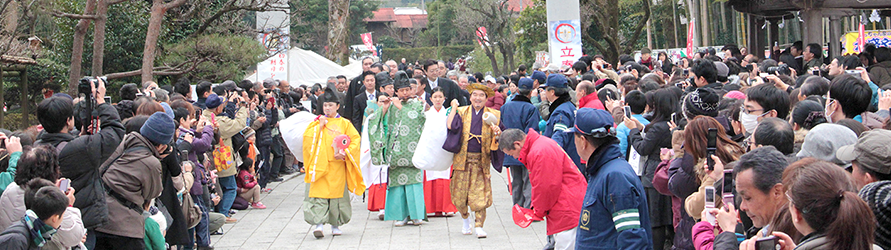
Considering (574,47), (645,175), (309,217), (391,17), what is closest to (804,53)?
(574,47)

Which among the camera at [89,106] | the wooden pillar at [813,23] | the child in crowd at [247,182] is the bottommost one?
the child in crowd at [247,182]

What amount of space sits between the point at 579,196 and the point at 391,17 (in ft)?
214

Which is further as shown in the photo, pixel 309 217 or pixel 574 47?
pixel 574 47

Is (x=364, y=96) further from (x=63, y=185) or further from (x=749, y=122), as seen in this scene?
(x=749, y=122)

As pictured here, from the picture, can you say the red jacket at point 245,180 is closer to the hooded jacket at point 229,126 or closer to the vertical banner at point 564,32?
the hooded jacket at point 229,126

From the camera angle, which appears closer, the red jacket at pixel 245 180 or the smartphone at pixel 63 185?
the smartphone at pixel 63 185

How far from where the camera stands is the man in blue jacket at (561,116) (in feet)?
22.9

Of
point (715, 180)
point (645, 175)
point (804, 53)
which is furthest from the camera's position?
point (804, 53)

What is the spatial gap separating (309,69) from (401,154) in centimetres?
1378

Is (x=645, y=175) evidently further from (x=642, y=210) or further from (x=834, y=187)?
(x=834, y=187)

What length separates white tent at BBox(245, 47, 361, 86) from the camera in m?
21.4

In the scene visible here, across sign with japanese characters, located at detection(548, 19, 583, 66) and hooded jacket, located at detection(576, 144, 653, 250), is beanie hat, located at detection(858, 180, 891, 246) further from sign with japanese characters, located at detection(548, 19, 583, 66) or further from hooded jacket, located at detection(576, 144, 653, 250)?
sign with japanese characters, located at detection(548, 19, 583, 66)

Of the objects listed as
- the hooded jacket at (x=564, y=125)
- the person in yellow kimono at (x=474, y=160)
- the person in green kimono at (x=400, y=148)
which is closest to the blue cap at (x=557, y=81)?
the hooded jacket at (x=564, y=125)

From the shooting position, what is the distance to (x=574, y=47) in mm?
13328
